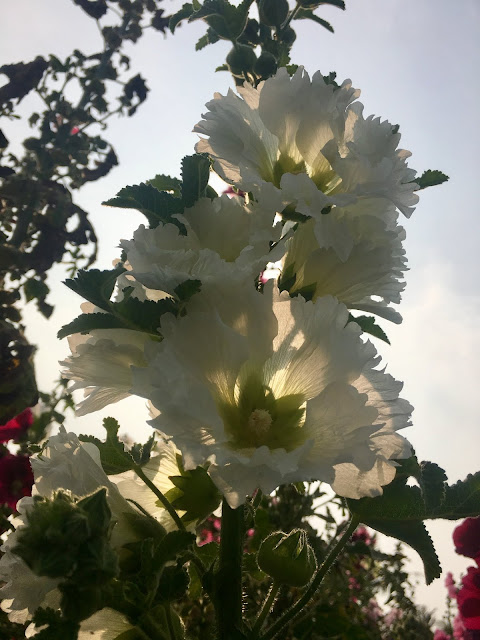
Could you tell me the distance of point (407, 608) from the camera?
262 cm

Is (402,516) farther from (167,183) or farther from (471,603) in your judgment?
(471,603)

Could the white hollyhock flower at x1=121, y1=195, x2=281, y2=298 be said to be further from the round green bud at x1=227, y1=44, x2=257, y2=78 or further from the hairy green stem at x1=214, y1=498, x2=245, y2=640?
the round green bud at x1=227, y1=44, x2=257, y2=78

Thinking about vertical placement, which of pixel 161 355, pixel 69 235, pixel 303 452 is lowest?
pixel 303 452

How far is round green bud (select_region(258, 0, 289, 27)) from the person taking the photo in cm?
120

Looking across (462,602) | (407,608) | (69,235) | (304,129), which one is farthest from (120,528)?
(407,608)

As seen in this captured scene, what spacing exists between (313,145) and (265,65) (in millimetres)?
327

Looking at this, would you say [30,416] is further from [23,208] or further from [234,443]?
[234,443]

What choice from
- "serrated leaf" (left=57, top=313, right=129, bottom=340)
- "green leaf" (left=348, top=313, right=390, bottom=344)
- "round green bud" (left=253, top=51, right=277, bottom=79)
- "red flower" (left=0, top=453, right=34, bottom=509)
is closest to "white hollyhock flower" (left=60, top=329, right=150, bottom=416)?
"serrated leaf" (left=57, top=313, right=129, bottom=340)

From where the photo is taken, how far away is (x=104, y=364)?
33.5 inches

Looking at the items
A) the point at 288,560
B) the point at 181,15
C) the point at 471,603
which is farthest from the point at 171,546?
the point at 471,603

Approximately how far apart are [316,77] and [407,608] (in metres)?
2.45

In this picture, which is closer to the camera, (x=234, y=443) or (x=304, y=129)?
(x=234, y=443)

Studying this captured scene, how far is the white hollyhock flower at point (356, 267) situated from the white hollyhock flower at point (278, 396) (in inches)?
5.1

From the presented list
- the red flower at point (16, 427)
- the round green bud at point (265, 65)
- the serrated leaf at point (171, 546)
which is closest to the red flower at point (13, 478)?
the red flower at point (16, 427)
